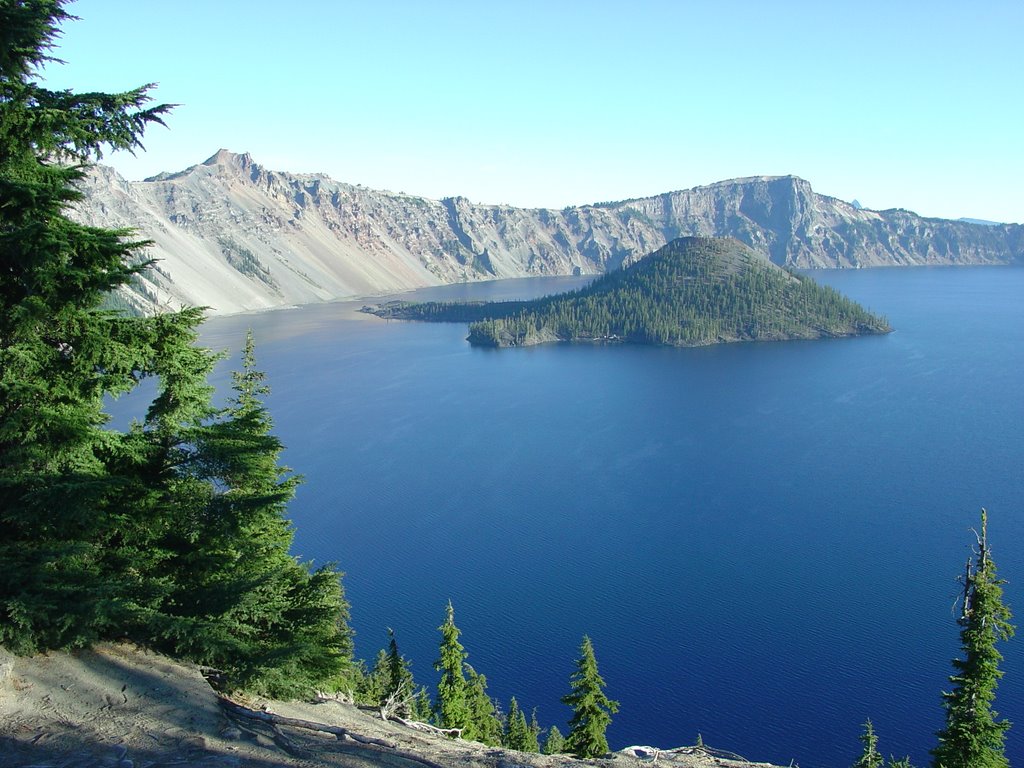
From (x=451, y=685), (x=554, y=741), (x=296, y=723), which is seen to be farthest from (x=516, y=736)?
(x=296, y=723)

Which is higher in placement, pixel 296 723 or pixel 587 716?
pixel 296 723

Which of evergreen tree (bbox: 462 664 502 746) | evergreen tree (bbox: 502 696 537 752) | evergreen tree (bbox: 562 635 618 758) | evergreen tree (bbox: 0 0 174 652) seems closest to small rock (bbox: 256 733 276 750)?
evergreen tree (bbox: 0 0 174 652)

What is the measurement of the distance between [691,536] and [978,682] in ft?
156

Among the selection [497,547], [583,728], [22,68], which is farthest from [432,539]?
[22,68]

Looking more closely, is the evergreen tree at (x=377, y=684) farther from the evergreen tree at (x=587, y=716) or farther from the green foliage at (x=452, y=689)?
the evergreen tree at (x=587, y=716)

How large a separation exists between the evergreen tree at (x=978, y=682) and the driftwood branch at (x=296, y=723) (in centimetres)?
1881

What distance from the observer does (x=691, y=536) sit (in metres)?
70.8

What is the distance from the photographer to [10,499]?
11758mm

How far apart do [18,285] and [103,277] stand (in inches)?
50.5

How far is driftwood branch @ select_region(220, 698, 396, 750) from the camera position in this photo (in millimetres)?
12312

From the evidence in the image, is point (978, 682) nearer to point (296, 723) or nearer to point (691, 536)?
point (296, 723)

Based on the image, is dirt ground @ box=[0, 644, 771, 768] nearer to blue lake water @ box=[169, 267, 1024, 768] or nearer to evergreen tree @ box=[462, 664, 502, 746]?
evergreen tree @ box=[462, 664, 502, 746]

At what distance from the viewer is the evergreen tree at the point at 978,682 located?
23094mm

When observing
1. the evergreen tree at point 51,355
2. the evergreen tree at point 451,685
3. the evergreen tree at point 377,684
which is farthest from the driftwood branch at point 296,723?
the evergreen tree at point 451,685
